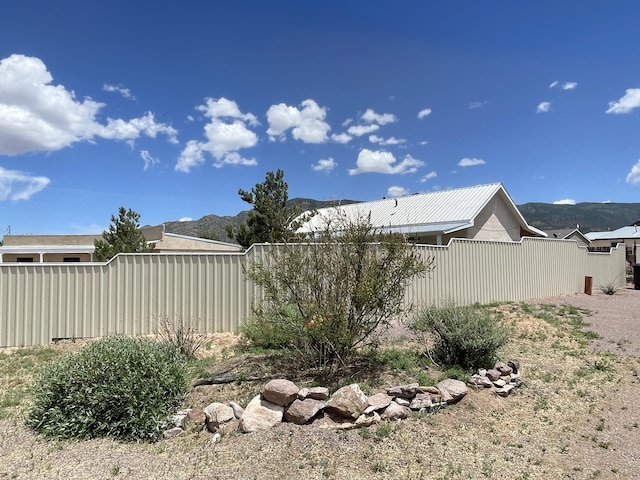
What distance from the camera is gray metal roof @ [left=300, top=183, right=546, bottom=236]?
18.4 m

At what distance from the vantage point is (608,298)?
49.2 ft

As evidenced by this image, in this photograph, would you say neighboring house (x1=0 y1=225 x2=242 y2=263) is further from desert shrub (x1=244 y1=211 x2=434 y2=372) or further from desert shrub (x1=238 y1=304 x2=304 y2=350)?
desert shrub (x1=244 y1=211 x2=434 y2=372)

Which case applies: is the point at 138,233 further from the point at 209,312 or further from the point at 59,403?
the point at 59,403

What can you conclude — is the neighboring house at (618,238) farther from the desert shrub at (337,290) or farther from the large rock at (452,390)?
the large rock at (452,390)

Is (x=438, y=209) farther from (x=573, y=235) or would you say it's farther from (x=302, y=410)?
(x=573, y=235)

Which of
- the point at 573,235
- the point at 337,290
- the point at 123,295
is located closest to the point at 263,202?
the point at 123,295

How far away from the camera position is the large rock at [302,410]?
4244 mm

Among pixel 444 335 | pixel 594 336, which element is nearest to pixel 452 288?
pixel 594 336

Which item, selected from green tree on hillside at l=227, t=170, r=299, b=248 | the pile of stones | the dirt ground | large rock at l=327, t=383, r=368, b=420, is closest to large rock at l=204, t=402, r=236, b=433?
the pile of stones

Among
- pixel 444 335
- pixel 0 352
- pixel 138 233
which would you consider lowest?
pixel 0 352

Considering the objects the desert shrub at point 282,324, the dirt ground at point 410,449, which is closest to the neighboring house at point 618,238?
the dirt ground at point 410,449

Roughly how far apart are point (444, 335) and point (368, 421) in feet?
7.38

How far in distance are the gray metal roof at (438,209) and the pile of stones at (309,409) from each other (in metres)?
12.2

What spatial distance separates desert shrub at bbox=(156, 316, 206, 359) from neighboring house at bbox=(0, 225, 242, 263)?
1800 cm
